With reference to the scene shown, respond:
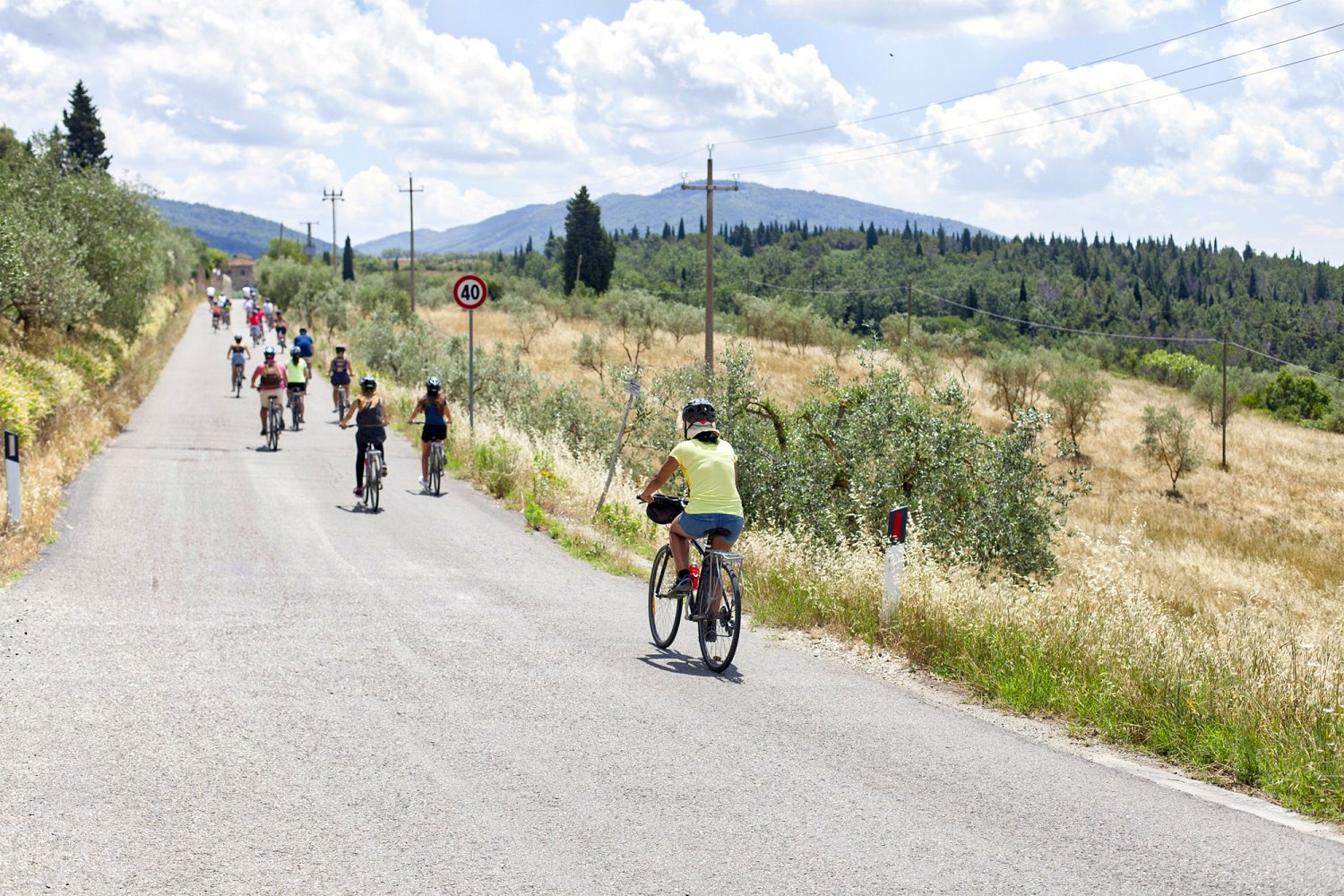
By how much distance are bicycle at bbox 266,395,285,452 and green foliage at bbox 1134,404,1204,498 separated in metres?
37.7

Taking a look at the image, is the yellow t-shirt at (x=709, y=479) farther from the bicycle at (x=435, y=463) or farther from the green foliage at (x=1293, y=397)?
the green foliage at (x=1293, y=397)

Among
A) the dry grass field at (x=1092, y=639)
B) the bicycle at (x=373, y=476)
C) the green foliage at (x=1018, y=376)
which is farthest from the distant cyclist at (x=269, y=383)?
the green foliage at (x=1018, y=376)

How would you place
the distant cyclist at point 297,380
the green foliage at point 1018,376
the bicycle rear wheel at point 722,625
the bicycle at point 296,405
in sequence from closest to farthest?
the bicycle rear wheel at point 722,625 < the distant cyclist at point 297,380 < the bicycle at point 296,405 < the green foliage at point 1018,376

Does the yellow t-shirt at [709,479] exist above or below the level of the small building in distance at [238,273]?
below

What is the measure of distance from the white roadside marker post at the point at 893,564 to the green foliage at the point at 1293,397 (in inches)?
3177

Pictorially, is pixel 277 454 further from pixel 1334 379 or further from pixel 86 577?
pixel 1334 379

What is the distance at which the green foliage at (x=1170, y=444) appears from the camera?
46.5 m

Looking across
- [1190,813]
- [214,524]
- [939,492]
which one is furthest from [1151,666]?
[214,524]

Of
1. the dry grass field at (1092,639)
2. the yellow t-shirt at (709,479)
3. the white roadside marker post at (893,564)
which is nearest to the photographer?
the dry grass field at (1092,639)

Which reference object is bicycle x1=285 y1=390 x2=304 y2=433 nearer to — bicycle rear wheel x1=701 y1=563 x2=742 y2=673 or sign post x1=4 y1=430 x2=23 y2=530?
sign post x1=4 y1=430 x2=23 y2=530

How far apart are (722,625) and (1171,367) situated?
341 feet

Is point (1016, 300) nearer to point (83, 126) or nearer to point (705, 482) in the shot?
point (83, 126)

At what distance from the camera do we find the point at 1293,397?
265 feet

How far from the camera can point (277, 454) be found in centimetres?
2047
